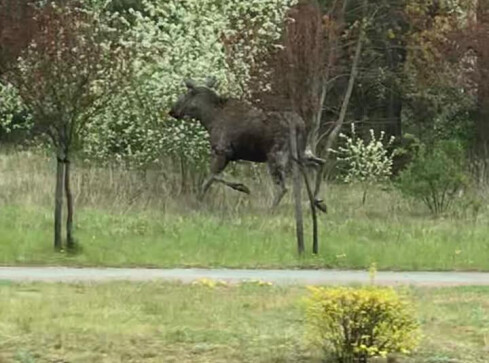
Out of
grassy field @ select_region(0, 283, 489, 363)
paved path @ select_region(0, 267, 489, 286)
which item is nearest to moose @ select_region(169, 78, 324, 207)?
paved path @ select_region(0, 267, 489, 286)

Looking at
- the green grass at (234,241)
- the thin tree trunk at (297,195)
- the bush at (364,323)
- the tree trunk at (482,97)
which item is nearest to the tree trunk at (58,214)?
the green grass at (234,241)

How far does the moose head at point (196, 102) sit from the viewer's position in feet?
73.6

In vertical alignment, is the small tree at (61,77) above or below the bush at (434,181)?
above

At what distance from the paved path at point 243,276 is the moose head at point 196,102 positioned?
7551 mm

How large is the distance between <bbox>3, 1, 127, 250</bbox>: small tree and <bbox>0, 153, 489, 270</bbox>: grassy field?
112cm

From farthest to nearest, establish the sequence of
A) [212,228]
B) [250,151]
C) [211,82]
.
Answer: [211,82], [250,151], [212,228]

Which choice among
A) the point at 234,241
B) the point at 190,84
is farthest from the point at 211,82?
the point at 234,241

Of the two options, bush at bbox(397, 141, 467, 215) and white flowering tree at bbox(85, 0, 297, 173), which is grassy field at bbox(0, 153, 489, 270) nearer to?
bush at bbox(397, 141, 467, 215)

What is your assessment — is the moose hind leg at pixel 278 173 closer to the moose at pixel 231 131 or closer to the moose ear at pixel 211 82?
the moose at pixel 231 131

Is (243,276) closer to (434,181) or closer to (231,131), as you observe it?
(231,131)

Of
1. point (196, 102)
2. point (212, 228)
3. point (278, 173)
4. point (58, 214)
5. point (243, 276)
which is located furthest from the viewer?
point (278, 173)

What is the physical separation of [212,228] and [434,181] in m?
6.02

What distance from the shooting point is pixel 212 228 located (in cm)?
1886

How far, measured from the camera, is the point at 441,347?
378 inches
